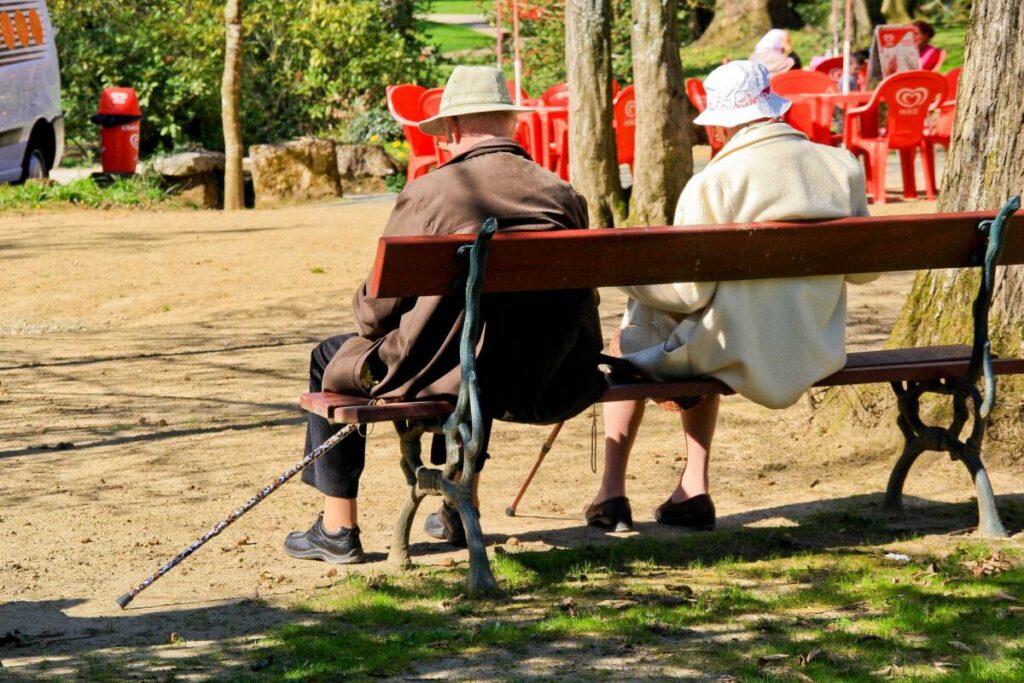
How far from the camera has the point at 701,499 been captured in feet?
17.1

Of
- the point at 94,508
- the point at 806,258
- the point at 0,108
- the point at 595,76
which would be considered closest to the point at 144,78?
the point at 0,108

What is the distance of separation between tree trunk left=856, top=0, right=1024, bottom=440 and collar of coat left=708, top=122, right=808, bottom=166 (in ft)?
3.33

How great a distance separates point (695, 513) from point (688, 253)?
1050 mm

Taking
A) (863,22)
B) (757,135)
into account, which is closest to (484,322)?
(757,135)

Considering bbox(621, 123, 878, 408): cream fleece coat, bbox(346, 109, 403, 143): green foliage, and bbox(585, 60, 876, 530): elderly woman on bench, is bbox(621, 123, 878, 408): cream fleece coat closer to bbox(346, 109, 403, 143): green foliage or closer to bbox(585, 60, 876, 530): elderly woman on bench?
bbox(585, 60, 876, 530): elderly woman on bench

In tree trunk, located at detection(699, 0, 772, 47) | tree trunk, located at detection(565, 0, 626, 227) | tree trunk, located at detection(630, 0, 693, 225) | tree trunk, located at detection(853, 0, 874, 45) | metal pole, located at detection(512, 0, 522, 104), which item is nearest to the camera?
tree trunk, located at detection(630, 0, 693, 225)

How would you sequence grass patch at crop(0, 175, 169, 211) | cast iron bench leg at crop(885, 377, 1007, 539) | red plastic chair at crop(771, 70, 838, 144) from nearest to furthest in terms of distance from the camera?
cast iron bench leg at crop(885, 377, 1007, 539) → red plastic chair at crop(771, 70, 838, 144) → grass patch at crop(0, 175, 169, 211)

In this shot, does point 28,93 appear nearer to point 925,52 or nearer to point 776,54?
point 776,54

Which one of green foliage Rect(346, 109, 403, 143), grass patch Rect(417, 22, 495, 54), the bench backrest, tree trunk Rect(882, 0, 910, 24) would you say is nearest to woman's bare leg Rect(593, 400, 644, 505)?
the bench backrest

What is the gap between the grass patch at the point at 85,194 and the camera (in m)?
16.3

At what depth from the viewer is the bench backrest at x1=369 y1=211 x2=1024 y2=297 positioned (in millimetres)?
4230

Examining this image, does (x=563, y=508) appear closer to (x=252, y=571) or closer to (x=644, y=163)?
(x=252, y=571)

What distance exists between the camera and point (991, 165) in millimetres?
5676

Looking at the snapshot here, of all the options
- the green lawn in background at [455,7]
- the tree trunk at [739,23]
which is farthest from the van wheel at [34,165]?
the green lawn in background at [455,7]
